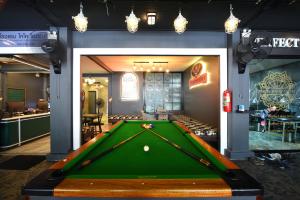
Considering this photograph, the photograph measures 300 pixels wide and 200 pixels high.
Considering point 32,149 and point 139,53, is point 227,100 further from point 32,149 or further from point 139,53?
point 32,149

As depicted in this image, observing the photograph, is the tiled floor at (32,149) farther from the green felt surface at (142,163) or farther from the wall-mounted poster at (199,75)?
the wall-mounted poster at (199,75)

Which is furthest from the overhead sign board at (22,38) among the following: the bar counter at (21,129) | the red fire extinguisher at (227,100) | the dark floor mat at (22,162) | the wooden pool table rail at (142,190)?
the red fire extinguisher at (227,100)

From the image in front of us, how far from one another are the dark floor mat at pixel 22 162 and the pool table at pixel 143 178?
3.06 metres

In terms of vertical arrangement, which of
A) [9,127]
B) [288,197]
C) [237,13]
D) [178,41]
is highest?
[237,13]

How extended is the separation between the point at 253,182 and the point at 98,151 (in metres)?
1.31

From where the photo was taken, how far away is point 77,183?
118cm

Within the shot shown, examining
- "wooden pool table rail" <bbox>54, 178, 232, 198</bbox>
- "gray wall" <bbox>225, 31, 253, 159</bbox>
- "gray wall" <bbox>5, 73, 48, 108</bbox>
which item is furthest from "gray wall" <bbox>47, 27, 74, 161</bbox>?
"gray wall" <bbox>5, 73, 48, 108</bbox>

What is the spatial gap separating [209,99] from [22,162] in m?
4.96

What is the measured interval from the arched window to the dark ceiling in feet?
17.1

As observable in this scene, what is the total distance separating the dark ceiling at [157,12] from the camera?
3295 millimetres

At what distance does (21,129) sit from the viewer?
5555 millimetres

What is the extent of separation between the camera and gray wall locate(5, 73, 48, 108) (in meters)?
9.40

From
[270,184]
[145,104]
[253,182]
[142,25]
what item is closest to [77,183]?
[253,182]

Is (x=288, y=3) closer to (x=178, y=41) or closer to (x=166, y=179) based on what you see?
(x=178, y=41)
